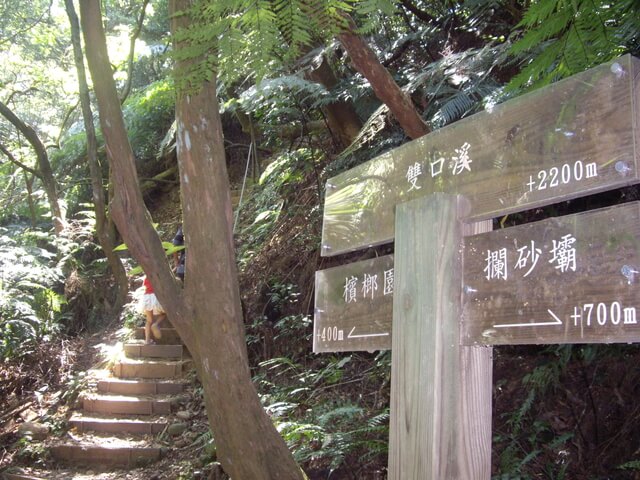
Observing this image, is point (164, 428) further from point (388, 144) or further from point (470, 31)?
point (470, 31)

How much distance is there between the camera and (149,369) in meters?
7.50

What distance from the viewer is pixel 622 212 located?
1370mm

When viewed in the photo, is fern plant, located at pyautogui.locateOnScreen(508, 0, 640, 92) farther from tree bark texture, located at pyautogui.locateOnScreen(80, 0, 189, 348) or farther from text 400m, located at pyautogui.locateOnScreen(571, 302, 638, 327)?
tree bark texture, located at pyautogui.locateOnScreen(80, 0, 189, 348)

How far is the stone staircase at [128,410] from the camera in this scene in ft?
20.2

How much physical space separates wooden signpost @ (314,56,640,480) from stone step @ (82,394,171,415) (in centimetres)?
530

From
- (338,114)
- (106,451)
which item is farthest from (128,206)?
(106,451)

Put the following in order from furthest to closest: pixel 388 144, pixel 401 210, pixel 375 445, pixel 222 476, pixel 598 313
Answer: pixel 388 144 → pixel 222 476 → pixel 375 445 → pixel 401 210 → pixel 598 313

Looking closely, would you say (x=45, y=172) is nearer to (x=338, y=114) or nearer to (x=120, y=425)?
(x=120, y=425)

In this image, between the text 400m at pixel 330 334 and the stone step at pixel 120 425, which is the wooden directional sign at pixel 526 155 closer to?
the text 400m at pixel 330 334

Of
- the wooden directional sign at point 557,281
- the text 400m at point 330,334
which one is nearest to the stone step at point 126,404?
the text 400m at point 330,334

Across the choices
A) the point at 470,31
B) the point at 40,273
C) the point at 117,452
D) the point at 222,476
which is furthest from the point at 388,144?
the point at 40,273

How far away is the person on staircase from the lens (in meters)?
7.69

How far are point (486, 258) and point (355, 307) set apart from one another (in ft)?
2.00

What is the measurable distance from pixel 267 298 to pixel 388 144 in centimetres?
279
